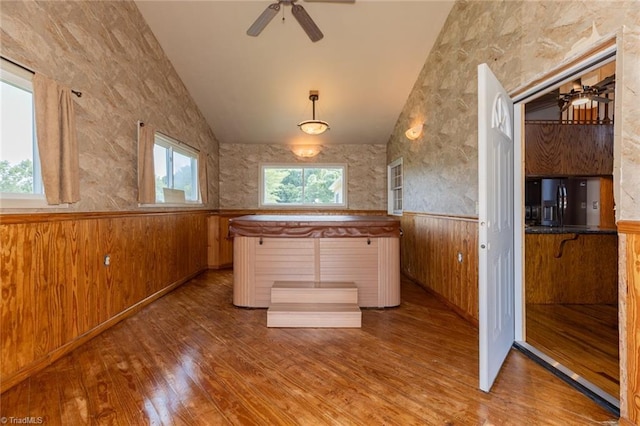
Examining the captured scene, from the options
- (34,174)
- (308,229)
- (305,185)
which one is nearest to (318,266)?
(308,229)

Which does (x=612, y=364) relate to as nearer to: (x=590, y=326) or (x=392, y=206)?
(x=590, y=326)

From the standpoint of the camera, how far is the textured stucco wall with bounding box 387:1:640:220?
1521mm

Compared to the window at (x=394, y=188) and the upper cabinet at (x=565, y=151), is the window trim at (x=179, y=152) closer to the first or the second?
the window at (x=394, y=188)

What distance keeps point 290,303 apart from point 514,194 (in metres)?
2.18

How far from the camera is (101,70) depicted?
288 cm

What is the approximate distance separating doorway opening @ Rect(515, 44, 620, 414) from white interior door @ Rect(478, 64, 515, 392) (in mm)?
229

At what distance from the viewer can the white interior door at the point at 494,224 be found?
1819mm

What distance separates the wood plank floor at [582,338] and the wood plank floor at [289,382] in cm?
25

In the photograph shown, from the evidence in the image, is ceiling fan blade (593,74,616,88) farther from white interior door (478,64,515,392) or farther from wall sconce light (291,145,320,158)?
wall sconce light (291,145,320,158)

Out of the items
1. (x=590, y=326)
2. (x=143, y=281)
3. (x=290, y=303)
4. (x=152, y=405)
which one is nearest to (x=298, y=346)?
(x=290, y=303)

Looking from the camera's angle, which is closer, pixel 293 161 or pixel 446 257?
pixel 446 257

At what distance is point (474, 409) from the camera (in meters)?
1.69

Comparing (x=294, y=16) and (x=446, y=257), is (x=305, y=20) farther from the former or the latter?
(x=446, y=257)

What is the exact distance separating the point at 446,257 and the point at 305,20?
110 inches
